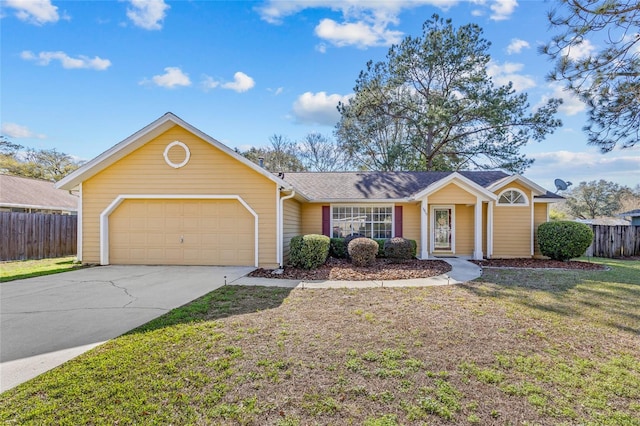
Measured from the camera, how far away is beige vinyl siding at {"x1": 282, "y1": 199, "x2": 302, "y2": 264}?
10953mm

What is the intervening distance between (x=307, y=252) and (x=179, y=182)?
15.8 ft

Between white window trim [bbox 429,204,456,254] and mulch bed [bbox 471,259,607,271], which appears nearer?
mulch bed [bbox 471,259,607,271]

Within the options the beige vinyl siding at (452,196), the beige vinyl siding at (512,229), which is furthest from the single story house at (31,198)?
the beige vinyl siding at (512,229)

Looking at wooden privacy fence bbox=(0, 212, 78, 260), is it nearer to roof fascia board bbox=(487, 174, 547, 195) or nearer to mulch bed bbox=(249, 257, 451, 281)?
mulch bed bbox=(249, 257, 451, 281)

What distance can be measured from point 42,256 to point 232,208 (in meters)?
9.62

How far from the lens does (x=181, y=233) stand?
10.7 meters

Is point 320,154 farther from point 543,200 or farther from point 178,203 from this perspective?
point 178,203

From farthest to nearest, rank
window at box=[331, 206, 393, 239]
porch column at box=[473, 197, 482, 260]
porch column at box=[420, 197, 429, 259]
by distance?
window at box=[331, 206, 393, 239] → porch column at box=[420, 197, 429, 259] → porch column at box=[473, 197, 482, 260]

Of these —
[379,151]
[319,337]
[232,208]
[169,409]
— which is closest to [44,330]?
[169,409]

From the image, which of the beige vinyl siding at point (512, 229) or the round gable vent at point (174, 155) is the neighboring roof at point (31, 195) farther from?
the beige vinyl siding at point (512, 229)

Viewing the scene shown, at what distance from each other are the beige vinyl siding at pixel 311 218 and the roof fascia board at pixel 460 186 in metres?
4.16

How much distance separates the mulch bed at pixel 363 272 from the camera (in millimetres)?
9094

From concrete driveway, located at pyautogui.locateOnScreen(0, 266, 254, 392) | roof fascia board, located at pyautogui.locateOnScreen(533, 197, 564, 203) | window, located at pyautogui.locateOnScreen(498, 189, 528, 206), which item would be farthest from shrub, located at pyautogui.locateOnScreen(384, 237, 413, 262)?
roof fascia board, located at pyautogui.locateOnScreen(533, 197, 564, 203)

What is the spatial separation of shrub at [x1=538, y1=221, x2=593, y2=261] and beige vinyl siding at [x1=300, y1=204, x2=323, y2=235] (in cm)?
898
